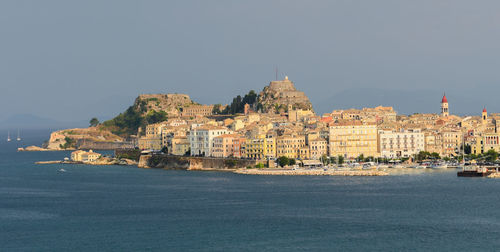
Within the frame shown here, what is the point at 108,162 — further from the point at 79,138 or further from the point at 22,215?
the point at 22,215

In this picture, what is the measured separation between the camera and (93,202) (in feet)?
187

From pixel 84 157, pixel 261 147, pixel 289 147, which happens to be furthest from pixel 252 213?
pixel 84 157

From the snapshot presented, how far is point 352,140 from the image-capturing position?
8156 centimetres

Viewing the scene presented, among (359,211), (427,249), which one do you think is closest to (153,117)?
(359,211)

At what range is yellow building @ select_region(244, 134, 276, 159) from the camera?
81188mm

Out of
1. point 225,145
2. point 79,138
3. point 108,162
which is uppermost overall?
point 79,138

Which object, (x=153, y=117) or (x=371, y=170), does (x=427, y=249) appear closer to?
(x=371, y=170)

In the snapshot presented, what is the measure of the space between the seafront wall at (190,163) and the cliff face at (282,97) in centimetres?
3226

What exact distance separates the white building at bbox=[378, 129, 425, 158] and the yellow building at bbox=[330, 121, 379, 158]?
2.91 ft

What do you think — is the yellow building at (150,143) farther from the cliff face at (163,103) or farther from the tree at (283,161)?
the cliff face at (163,103)

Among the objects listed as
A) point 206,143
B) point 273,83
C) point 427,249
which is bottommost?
point 427,249

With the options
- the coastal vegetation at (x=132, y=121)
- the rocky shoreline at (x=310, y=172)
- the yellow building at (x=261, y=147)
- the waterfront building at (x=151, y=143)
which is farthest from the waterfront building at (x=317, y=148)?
the coastal vegetation at (x=132, y=121)

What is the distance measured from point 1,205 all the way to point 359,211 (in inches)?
853

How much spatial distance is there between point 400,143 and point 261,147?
1259cm
